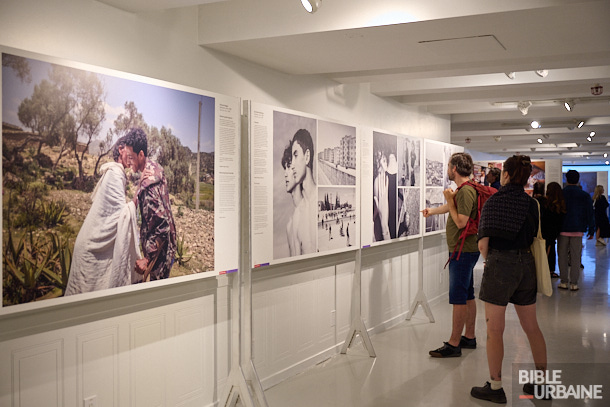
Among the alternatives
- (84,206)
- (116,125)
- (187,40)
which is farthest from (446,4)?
(84,206)

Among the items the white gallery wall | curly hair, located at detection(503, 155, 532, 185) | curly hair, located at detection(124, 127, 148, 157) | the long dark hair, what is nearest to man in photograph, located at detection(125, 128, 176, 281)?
curly hair, located at detection(124, 127, 148, 157)

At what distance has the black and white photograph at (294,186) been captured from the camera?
4.90 metres

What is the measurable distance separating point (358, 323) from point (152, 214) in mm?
3028

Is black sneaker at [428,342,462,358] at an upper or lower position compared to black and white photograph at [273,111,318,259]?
lower

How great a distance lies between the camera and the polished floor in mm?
4832

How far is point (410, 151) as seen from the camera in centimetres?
738

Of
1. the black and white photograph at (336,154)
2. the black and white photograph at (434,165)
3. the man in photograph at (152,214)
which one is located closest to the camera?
the man in photograph at (152,214)

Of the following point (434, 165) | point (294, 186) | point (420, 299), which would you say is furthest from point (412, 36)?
point (420, 299)

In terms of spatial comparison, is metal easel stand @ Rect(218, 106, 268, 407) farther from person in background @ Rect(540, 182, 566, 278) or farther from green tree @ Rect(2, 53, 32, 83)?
person in background @ Rect(540, 182, 566, 278)

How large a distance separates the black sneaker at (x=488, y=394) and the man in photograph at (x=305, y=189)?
1.80m

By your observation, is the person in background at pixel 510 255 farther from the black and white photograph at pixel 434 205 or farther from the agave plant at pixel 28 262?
the black and white photograph at pixel 434 205

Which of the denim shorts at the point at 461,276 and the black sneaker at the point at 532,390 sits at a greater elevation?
the denim shorts at the point at 461,276

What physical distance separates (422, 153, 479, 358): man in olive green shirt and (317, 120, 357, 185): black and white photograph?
3.24 ft

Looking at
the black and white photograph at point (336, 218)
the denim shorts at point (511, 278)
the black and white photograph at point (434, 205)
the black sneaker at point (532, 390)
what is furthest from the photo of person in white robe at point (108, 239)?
the black and white photograph at point (434, 205)
